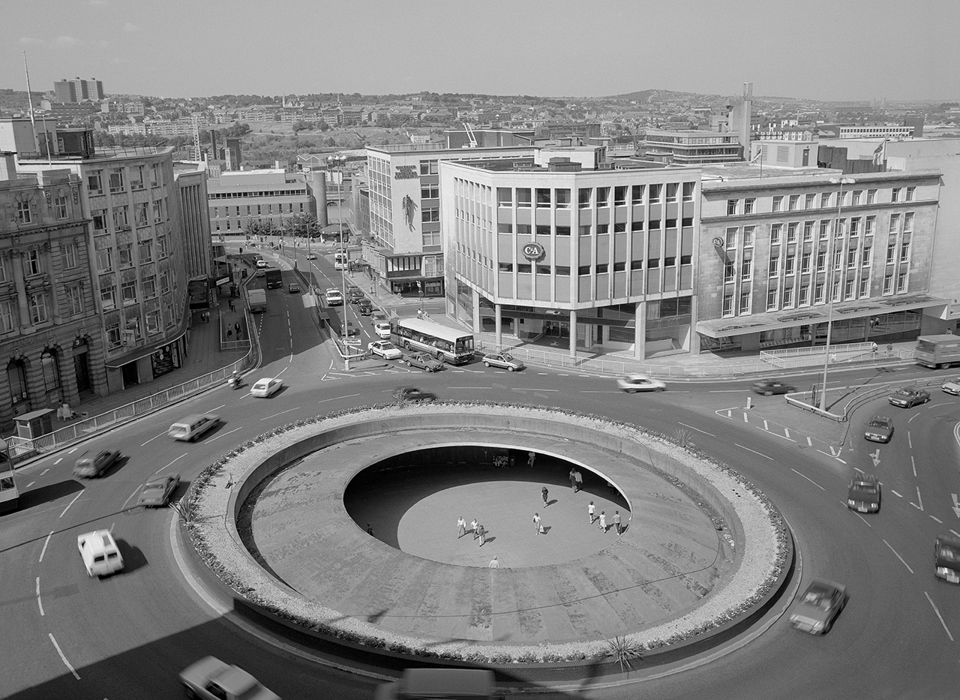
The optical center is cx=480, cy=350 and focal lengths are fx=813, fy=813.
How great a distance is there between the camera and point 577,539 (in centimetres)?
5016

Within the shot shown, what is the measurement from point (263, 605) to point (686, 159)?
137483mm

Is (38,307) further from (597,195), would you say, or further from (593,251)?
(597,195)

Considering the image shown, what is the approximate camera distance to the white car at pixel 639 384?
234 ft

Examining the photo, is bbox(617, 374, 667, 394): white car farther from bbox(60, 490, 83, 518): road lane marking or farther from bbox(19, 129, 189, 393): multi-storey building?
bbox(19, 129, 189, 393): multi-storey building

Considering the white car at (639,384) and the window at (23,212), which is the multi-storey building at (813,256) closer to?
the white car at (639,384)

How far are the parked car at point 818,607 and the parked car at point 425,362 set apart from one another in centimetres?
4530

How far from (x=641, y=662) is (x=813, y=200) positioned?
67678 mm

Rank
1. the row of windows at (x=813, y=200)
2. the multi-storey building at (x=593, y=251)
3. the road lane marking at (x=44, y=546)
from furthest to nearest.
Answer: the row of windows at (x=813, y=200)
the multi-storey building at (x=593, y=251)
the road lane marking at (x=44, y=546)

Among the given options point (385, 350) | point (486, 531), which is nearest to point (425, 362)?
point (385, 350)

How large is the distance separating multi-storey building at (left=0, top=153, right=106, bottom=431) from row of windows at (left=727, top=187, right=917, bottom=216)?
62.3 meters

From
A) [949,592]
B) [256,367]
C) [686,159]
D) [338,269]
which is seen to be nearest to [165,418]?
[256,367]

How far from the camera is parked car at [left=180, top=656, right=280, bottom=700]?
30.0m

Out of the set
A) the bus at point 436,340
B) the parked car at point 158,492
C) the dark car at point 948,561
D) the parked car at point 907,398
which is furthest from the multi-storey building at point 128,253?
the parked car at point 907,398

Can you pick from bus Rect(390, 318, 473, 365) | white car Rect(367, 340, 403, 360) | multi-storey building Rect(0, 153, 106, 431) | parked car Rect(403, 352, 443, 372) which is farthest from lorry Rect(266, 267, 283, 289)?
multi-storey building Rect(0, 153, 106, 431)
